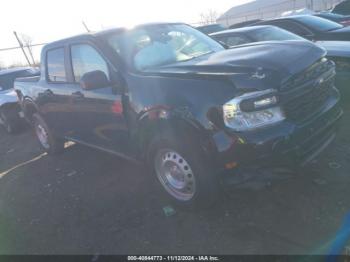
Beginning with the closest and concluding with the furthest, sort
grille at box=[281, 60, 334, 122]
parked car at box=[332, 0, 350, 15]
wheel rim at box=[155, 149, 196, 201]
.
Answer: grille at box=[281, 60, 334, 122] → wheel rim at box=[155, 149, 196, 201] → parked car at box=[332, 0, 350, 15]

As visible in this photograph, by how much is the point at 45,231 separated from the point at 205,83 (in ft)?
8.33

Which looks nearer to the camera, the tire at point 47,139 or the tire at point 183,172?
the tire at point 183,172

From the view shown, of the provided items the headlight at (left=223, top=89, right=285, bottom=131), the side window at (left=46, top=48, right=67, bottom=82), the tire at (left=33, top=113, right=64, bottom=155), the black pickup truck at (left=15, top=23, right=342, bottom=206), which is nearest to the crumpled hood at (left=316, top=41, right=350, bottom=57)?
the black pickup truck at (left=15, top=23, right=342, bottom=206)

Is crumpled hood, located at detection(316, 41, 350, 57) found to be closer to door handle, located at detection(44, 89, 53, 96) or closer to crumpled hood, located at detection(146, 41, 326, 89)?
crumpled hood, located at detection(146, 41, 326, 89)

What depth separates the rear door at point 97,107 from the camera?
4.22 metres

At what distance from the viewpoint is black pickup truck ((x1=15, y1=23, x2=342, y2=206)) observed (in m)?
3.16

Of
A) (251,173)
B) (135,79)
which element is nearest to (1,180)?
(135,79)

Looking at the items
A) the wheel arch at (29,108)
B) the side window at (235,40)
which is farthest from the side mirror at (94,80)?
the side window at (235,40)

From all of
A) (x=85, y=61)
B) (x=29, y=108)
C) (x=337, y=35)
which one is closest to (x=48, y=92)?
(x=29, y=108)

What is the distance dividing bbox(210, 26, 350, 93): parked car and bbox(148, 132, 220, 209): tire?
2.73 metres

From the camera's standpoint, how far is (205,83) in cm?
329

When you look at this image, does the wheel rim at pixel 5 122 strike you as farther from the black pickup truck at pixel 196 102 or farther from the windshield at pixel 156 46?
the windshield at pixel 156 46

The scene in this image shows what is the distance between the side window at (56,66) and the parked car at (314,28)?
515cm

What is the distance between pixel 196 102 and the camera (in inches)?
130
